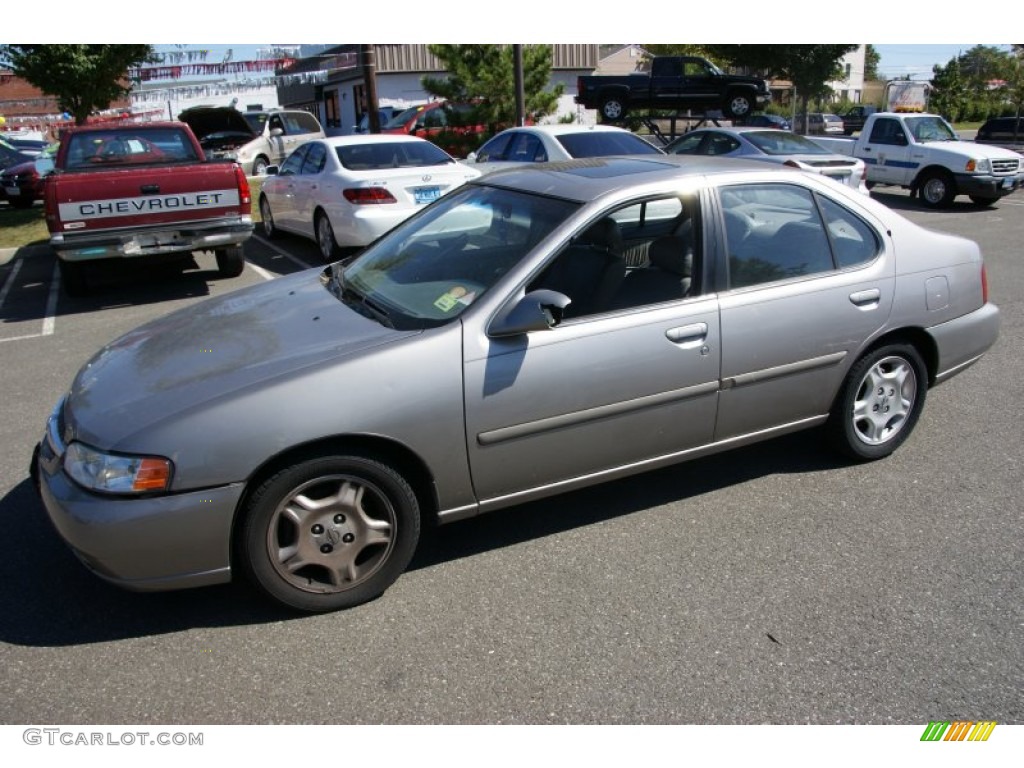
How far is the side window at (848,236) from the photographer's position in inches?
165

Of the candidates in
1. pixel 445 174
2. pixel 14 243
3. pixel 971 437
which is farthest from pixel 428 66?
pixel 971 437

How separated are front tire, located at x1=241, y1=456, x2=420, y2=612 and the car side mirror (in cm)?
71

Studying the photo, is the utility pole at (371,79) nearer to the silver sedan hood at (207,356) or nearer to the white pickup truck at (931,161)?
the white pickup truck at (931,161)

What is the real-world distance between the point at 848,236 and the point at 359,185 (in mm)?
6291

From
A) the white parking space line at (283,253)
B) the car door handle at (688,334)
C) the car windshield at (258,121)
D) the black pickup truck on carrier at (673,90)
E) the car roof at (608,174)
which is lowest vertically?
the white parking space line at (283,253)

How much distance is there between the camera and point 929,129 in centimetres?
1608

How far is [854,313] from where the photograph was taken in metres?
4.10

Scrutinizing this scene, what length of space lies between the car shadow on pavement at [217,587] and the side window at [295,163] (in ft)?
24.4

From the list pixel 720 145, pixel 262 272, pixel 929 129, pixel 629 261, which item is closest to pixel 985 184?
pixel 929 129

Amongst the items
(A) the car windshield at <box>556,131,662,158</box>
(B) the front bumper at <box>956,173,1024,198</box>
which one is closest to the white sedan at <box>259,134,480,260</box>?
(A) the car windshield at <box>556,131,662,158</box>

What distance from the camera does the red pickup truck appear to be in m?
8.12

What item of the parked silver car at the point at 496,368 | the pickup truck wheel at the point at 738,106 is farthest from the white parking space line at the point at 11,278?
the pickup truck wheel at the point at 738,106

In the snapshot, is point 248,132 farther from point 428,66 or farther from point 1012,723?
point 1012,723

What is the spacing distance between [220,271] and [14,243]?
491cm
